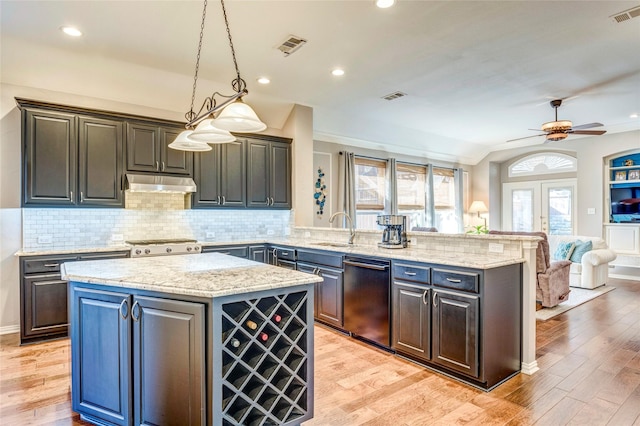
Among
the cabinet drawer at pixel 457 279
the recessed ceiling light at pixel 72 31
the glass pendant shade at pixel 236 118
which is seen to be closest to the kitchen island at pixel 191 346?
the glass pendant shade at pixel 236 118

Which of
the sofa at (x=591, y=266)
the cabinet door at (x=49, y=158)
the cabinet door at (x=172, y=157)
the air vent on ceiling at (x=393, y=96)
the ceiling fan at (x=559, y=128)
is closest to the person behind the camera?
the cabinet door at (x=49, y=158)

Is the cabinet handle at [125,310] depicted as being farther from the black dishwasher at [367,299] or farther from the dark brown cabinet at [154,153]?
the dark brown cabinet at [154,153]

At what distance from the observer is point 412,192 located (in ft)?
28.3

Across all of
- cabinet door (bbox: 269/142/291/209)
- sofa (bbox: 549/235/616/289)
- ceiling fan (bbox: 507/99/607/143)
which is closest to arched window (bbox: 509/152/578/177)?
sofa (bbox: 549/235/616/289)

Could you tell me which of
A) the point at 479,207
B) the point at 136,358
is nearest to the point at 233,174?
the point at 136,358

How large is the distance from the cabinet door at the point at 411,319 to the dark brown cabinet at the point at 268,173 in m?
2.82

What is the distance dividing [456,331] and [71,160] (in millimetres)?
4341

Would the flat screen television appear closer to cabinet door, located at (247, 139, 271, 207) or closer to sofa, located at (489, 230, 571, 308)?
sofa, located at (489, 230, 571, 308)

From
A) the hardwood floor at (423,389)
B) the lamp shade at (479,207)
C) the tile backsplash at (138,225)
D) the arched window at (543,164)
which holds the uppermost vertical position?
the arched window at (543,164)

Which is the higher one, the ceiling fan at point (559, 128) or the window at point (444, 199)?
the ceiling fan at point (559, 128)

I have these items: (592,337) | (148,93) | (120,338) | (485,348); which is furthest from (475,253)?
(148,93)

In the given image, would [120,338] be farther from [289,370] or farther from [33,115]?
[33,115]

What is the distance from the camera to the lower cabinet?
185cm

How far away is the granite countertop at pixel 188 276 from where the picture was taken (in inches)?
74.7
